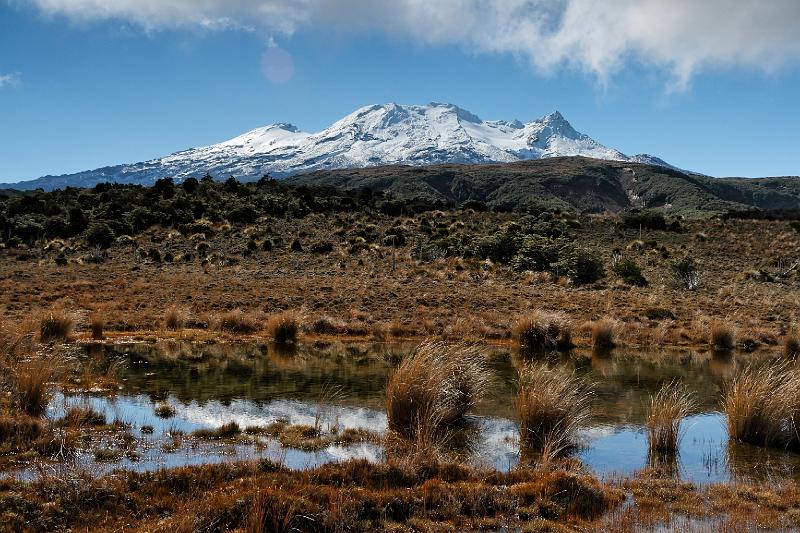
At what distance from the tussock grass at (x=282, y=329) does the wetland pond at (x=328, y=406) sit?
1.33 meters

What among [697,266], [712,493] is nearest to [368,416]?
[712,493]

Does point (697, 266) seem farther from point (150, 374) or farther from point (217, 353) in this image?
point (150, 374)

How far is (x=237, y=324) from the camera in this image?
949 inches

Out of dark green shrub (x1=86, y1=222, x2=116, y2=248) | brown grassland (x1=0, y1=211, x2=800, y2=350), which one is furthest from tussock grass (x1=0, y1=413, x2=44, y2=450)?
dark green shrub (x1=86, y1=222, x2=116, y2=248)

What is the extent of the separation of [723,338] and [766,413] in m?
14.3

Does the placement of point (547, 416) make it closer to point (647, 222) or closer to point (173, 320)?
point (173, 320)

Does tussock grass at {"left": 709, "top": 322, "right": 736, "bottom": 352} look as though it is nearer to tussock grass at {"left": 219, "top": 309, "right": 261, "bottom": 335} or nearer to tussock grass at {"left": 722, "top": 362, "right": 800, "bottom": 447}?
tussock grass at {"left": 722, "top": 362, "right": 800, "bottom": 447}

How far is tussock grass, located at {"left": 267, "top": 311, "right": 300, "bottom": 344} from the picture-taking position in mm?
22734

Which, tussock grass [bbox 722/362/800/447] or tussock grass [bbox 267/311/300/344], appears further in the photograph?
tussock grass [bbox 267/311/300/344]

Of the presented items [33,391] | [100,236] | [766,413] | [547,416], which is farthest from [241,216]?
[766,413]

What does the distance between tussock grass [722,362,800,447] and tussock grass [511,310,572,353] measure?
11.4 m

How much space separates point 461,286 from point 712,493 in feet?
91.6

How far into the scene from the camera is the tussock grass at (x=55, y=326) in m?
19.7

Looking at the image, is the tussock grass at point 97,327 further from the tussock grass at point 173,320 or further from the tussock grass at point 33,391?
the tussock grass at point 33,391
